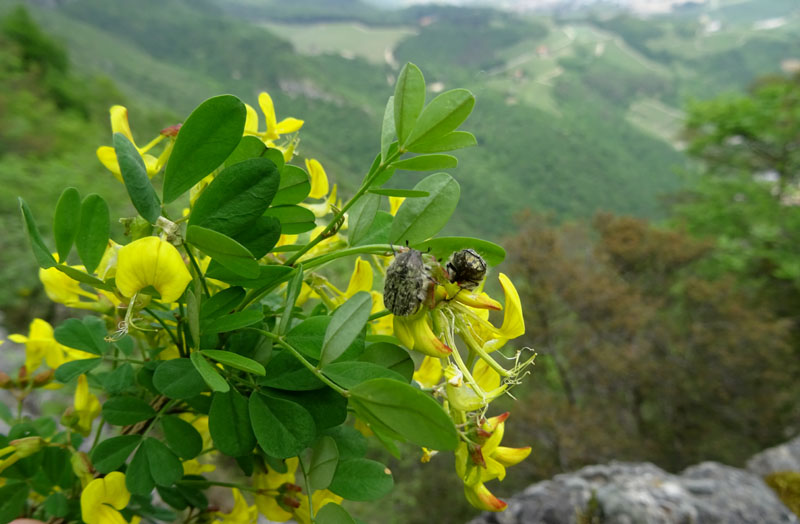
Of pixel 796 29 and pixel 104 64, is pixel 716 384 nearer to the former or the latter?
pixel 796 29

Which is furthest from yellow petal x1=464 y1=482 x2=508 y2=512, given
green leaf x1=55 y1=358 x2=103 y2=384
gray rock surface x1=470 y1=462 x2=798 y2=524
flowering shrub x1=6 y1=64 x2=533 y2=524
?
gray rock surface x1=470 y1=462 x2=798 y2=524

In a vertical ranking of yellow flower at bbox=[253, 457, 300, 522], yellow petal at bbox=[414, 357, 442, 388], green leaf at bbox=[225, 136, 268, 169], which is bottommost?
yellow flower at bbox=[253, 457, 300, 522]

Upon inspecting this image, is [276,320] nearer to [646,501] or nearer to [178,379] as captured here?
[178,379]

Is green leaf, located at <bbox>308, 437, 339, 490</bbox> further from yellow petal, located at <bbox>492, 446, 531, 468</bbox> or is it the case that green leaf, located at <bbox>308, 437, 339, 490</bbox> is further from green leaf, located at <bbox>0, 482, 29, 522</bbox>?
green leaf, located at <bbox>0, 482, 29, 522</bbox>

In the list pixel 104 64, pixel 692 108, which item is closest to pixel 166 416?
pixel 692 108

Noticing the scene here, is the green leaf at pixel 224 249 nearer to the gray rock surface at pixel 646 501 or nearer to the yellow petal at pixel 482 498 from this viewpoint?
the yellow petal at pixel 482 498

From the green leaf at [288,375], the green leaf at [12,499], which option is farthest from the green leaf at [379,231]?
the green leaf at [12,499]

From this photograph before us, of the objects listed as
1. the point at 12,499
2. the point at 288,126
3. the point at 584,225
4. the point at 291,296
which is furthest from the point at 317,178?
the point at 584,225

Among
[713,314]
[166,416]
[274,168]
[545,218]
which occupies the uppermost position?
[274,168]
